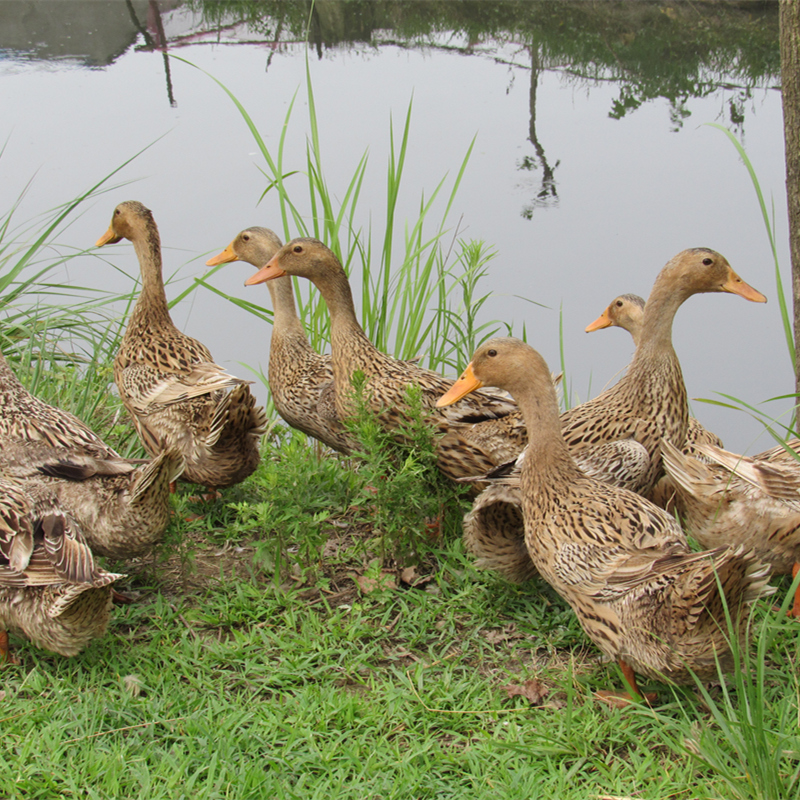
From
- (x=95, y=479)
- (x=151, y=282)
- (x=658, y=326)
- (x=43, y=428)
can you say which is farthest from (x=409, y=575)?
(x=151, y=282)

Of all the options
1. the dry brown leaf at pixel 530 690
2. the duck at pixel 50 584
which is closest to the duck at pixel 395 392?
the dry brown leaf at pixel 530 690

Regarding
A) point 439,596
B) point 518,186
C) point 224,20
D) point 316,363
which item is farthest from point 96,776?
point 224,20

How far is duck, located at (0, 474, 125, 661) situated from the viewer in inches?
110

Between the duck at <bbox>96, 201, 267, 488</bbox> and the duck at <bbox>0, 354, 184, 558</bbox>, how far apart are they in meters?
0.37

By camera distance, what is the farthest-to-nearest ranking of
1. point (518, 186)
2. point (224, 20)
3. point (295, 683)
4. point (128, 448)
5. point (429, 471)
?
point (224, 20) → point (518, 186) → point (128, 448) → point (429, 471) → point (295, 683)

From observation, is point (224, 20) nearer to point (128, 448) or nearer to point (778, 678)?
point (128, 448)

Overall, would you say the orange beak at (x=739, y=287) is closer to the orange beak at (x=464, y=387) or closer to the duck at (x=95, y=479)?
the orange beak at (x=464, y=387)

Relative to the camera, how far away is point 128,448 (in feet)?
15.0

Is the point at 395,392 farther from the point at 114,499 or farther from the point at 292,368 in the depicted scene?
the point at 114,499

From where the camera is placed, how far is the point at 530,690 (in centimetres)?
291

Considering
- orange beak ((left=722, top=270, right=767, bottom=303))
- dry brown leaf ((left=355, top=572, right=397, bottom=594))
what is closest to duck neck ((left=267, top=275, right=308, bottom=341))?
dry brown leaf ((left=355, top=572, right=397, bottom=594))

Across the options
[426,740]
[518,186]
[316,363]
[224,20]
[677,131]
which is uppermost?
[224,20]

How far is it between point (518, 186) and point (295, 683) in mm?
5422

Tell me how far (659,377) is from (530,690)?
153 cm
